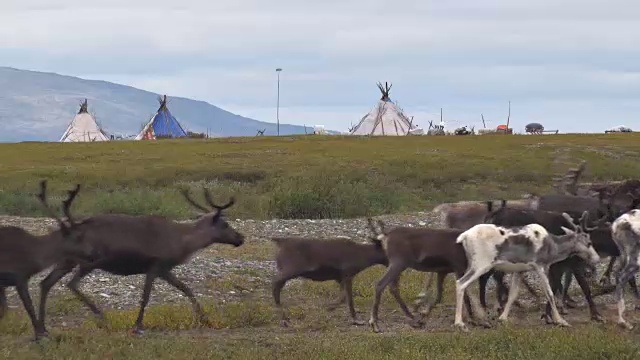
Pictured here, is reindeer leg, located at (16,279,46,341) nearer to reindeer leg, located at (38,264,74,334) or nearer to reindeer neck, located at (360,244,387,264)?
reindeer leg, located at (38,264,74,334)

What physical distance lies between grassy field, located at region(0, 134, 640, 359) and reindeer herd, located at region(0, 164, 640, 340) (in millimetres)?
409

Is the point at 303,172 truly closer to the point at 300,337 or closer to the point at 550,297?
the point at 550,297

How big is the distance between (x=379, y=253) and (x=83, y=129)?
259 feet

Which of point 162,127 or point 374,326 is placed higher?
point 374,326

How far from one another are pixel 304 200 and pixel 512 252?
2089 centimetres

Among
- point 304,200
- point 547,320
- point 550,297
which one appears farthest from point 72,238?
point 304,200

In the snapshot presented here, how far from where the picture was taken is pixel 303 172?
150 feet

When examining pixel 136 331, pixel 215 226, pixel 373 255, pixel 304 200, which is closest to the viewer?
pixel 136 331

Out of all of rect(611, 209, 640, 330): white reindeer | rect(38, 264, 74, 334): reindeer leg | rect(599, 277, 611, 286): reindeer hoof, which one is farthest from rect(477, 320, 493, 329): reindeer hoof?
rect(38, 264, 74, 334): reindeer leg

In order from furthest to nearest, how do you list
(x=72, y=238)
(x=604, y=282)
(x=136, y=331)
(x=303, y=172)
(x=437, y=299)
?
1. (x=303, y=172)
2. (x=604, y=282)
3. (x=437, y=299)
4. (x=72, y=238)
5. (x=136, y=331)

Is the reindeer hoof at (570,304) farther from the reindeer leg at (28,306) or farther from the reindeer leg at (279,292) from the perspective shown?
the reindeer leg at (28,306)

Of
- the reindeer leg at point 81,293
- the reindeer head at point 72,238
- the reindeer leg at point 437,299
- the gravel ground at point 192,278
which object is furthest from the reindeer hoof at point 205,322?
the reindeer leg at point 437,299

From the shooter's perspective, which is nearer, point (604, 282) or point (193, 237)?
point (193, 237)

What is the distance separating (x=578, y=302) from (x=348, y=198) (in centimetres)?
1919
